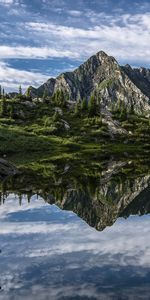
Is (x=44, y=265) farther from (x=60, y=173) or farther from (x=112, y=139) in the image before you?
(x=112, y=139)

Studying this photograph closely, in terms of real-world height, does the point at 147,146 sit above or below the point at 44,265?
below

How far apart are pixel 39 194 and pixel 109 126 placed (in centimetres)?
13601

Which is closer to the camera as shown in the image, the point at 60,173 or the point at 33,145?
the point at 60,173

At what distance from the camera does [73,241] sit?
31.0m

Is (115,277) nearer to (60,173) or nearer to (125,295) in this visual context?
(125,295)

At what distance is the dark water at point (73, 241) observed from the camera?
21297mm

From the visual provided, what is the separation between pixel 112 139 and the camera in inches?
6732

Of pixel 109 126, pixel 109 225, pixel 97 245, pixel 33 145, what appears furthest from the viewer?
pixel 109 126

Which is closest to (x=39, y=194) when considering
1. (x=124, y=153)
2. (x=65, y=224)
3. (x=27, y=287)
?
(x=65, y=224)

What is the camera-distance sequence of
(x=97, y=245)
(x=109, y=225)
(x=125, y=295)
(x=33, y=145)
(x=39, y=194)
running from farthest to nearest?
1. (x=33, y=145)
2. (x=39, y=194)
3. (x=109, y=225)
4. (x=97, y=245)
5. (x=125, y=295)

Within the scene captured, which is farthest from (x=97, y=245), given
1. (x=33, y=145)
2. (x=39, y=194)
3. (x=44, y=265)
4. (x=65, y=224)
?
(x=33, y=145)

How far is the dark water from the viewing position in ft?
69.9

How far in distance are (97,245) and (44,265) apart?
598cm

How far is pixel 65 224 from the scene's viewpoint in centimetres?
3803
